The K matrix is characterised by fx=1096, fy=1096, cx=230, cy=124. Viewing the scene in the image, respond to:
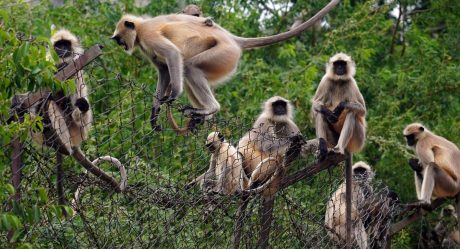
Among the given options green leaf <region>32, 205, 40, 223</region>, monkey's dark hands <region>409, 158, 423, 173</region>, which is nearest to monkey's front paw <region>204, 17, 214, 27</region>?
monkey's dark hands <region>409, 158, 423, 173</region>

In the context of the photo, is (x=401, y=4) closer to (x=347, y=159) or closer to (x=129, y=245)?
(x=347, y=159)

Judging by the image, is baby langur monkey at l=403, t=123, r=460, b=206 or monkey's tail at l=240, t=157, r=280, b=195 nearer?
monkey's tail at l=240, t=157, r=280, b=195

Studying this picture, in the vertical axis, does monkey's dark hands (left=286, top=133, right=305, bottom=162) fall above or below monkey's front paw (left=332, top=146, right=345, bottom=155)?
above

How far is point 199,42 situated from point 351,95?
54.8 inches

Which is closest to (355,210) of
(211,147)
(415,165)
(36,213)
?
(415,165)

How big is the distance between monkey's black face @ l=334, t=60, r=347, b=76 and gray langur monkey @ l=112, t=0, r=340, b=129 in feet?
2.42

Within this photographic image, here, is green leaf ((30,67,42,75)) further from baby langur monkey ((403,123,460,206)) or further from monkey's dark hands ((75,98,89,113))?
baby langur monkey ((403,123,460,206))

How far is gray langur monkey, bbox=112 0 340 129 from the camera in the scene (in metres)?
7.08

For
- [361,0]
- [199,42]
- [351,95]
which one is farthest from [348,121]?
[361,0]

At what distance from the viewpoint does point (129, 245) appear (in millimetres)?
5930

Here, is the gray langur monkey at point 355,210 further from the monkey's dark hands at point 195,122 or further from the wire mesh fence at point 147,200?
the monkey's dark hands at point 195,122

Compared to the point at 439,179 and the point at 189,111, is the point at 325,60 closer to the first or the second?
the point at 439,179

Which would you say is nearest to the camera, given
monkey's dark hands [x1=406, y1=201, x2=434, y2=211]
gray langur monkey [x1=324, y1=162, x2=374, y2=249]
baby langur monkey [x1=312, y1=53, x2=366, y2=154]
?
baby langur monkey [x1=312, y1=53, x2=366, y2=154]

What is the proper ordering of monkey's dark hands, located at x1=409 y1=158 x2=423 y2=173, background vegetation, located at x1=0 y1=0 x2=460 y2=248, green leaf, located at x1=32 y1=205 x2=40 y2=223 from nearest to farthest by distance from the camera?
green leaf, located at x1=32 y1=205 x2=40 y2=223 < monkey's dark hands, located at x1=409 y1=158 x2=423 y2=173 < background vegetation, located at x1=0 y1=0 x2=460 y2=248
